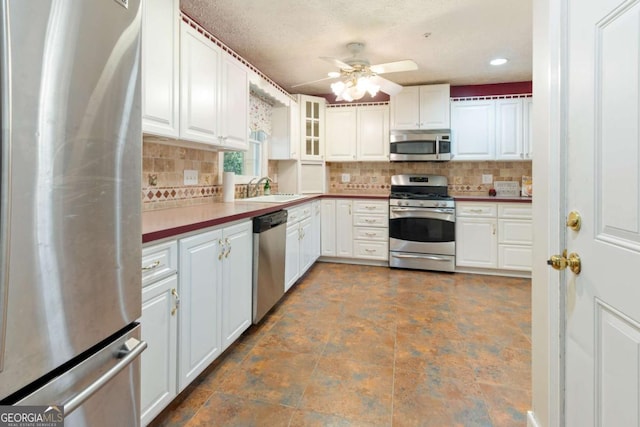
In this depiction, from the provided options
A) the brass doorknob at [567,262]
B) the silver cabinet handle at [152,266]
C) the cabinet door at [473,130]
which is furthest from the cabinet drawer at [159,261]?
the cabinet door at [473,130]

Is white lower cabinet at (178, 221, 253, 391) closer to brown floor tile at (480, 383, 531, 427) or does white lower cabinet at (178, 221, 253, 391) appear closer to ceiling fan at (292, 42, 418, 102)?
brown floor tile at (480, 383, 531, 427)

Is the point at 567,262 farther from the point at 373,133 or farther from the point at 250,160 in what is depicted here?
the point at 373,133

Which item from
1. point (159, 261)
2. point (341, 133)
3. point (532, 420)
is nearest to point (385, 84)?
point (341, 133)

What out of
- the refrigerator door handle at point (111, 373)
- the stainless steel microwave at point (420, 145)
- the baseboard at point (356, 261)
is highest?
the stainless steel microwave at point (420, 145)

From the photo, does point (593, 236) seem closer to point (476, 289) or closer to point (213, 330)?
point (213, 330)

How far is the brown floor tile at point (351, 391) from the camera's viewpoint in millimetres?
1530

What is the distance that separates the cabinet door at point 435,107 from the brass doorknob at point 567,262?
334 centimetres

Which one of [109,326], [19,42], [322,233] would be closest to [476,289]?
[322,233]

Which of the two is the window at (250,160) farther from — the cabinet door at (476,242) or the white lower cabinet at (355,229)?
the cabinet door at (476,242)

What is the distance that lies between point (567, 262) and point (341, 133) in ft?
12.4

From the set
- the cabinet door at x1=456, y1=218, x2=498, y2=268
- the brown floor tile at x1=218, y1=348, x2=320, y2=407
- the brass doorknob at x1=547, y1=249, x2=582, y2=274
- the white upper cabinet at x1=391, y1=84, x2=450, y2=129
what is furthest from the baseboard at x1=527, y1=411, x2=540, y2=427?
the white upper cabinet at x1=391, y1=84, x2=450, y2=129

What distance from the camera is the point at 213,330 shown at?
176 cm

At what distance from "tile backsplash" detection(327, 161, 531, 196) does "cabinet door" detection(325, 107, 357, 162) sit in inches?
12.7

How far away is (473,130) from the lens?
4.07m
